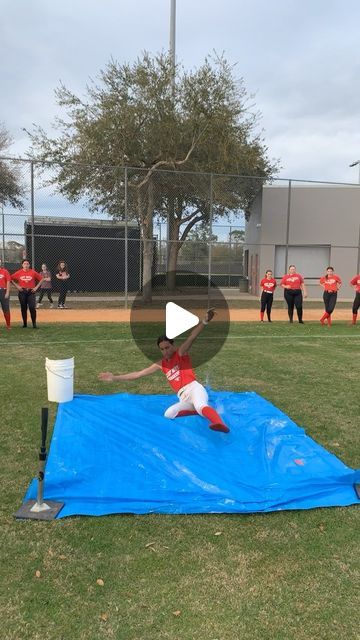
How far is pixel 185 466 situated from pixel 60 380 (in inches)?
101

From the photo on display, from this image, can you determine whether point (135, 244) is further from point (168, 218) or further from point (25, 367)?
point (25, 367)

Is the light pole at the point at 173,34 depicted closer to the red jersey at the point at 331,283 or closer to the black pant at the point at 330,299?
the red jersey at the point at 331,283

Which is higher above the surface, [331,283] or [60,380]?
[331,283]

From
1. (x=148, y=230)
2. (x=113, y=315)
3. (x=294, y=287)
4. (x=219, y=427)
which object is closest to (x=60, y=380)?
(x=219, y=427)

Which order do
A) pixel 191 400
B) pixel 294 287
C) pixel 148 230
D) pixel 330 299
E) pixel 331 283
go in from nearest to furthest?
pixel 191 400, pixel 331 283, pixel 330 299, pixel 294 287, pixel 148 230

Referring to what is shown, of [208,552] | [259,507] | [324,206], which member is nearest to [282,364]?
[259,507]

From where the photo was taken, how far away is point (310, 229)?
25.9m

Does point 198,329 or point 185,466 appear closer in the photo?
point 185,466

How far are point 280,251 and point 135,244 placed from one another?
775 centimetres

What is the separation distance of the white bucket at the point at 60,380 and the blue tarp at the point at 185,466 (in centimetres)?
39

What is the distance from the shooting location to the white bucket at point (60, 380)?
6306mm

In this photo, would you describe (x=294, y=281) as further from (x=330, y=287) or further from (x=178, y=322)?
(x=178, y=322)

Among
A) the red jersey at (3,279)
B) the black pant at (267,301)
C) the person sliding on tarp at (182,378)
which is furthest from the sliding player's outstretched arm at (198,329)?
the black pant at (267,301)
